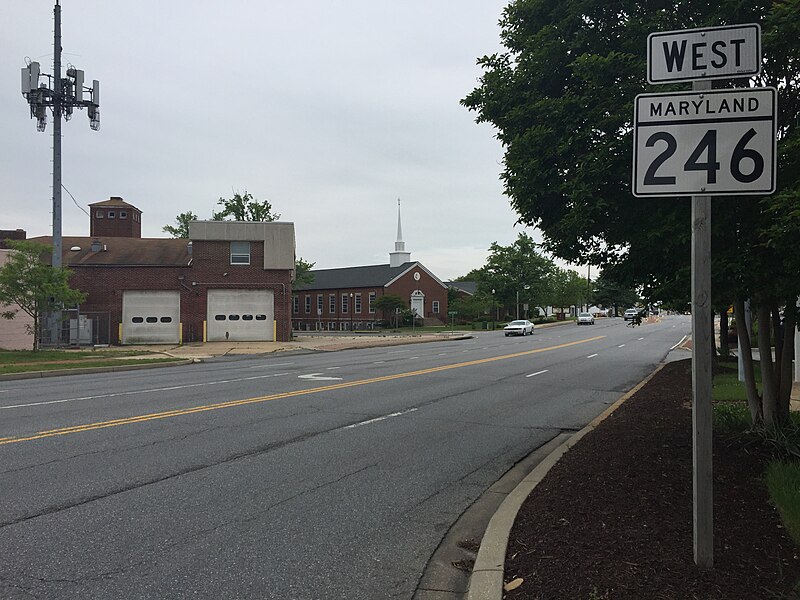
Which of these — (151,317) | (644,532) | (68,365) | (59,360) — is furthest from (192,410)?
(151,317)

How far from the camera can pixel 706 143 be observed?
377cm

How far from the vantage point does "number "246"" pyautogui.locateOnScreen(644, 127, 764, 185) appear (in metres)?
3.68

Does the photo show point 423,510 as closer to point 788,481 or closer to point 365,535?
point 365,535

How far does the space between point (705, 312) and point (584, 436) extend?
201 inches

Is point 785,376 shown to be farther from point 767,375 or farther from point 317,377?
point 317,377

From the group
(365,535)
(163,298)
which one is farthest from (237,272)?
(365,535)

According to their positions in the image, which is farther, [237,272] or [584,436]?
[237,272]

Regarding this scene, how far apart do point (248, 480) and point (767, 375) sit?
5654 mm

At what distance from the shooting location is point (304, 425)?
974cm

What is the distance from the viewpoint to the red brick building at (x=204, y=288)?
35.8 m

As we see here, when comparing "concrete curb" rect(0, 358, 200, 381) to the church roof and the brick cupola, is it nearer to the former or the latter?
the brick cupola

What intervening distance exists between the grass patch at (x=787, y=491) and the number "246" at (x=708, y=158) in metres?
2.55

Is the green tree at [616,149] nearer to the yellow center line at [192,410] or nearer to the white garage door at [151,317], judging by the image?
the yellow center line at [192,410]

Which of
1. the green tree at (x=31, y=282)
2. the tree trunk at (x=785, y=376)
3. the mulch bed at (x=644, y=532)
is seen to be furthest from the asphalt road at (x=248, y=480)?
the green tree at (x=31, y=282)
